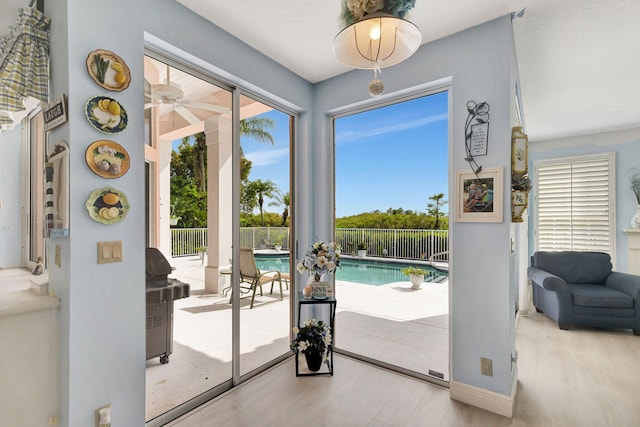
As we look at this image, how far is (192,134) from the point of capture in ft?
7.41

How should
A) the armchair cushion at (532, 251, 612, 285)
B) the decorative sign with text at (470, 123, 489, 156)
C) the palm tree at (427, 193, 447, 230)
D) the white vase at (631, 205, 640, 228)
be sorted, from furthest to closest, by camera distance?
the white vase at (631, 205, 640, 228) < the armchair cushion at (532, 251, 612, 285) < the palm tree at (427, 193, 447, 230) < the decorative sign with text at (470, 123, 489, 156)

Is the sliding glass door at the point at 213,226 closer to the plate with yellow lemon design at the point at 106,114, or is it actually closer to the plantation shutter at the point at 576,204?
the plate with yellow lemon design at the point at 106,114

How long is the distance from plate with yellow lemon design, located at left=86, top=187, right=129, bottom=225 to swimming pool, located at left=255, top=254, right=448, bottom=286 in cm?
128

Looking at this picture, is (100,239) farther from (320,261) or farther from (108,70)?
(320,261)

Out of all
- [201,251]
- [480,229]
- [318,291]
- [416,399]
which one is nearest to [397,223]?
[480,229]

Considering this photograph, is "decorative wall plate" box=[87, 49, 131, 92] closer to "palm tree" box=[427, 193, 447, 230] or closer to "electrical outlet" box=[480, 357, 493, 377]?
"palm tree" box=[427, 193, 447, 230]

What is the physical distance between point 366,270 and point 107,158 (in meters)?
3.31

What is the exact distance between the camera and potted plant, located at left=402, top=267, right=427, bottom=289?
12.1ft

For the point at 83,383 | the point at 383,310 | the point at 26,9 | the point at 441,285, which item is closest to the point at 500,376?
the point at 441,285

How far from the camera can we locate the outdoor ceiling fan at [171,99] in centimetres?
197

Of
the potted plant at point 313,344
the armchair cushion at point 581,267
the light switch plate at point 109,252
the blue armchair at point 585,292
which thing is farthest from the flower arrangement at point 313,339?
the armchair cushion at point 581,267

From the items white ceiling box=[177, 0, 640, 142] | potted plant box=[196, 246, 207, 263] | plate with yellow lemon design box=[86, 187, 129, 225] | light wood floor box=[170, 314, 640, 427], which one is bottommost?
light wood floor box=[170, 314, 640, 427]

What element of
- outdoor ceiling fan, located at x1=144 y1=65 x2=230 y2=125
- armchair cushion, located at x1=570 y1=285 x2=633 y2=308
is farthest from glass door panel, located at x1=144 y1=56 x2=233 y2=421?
armchair cushion, located at x1=570 y1=285 x2=633 y2=308

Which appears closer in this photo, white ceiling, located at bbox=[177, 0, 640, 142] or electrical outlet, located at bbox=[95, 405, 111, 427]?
electrical outlet, located at bbox=[95, 405, 111, 427]
